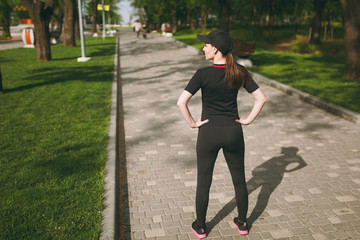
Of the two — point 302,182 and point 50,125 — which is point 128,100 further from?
point 302,182

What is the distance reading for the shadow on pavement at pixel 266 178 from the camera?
4.02 metres

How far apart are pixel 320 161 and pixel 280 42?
2600 cm

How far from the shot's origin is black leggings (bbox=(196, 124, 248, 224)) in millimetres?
3119

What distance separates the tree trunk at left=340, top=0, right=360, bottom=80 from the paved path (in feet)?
12.7

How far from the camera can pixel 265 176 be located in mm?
5074

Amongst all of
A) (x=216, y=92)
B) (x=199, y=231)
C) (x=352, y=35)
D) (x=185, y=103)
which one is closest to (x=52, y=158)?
(x=199, y=231)

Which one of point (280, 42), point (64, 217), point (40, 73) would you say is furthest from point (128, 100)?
point (280, 42)

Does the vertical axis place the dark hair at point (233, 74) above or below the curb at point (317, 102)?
above

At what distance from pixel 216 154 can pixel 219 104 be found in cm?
49

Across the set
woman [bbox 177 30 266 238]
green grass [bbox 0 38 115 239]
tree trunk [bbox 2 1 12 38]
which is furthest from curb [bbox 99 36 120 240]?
tree trunk [bbox 2 1 12 38]

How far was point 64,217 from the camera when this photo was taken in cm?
370

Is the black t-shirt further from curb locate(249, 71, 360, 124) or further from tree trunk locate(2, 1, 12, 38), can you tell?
tree trunk locate(2, 1, 12, 38)

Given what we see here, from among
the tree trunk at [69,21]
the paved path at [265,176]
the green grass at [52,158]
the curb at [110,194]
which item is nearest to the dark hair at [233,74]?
the paved path at [265,176]

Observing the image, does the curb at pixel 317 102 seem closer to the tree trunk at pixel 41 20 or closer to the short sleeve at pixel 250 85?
the short sleeve at pixel 250 85
